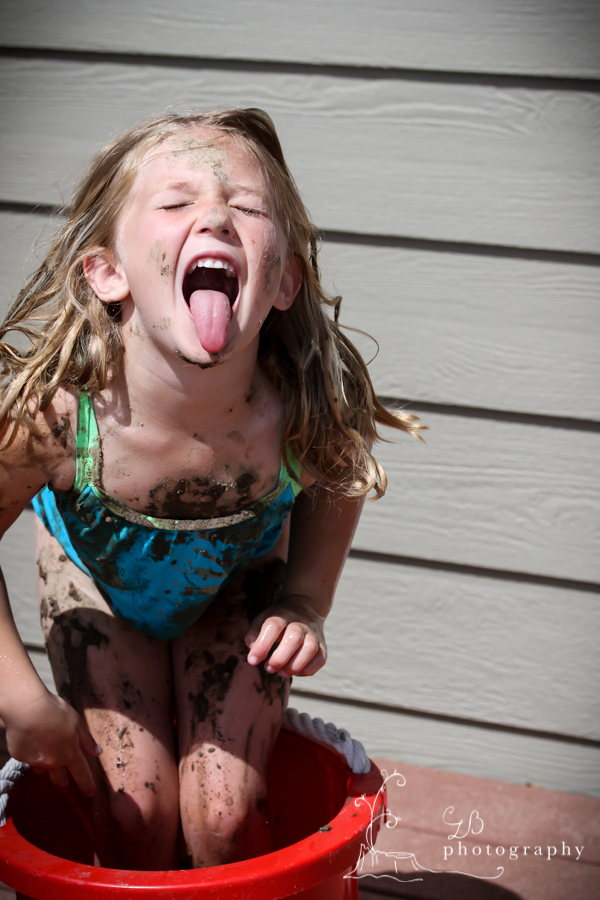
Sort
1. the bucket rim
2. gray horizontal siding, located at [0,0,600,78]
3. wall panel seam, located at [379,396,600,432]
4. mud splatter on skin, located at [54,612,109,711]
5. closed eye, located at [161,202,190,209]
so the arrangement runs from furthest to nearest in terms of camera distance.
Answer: wall panel seam, located at [379,396,600,432], gray horizontal siding, located at [0,0,600,78], mud splatter on skin, located at [54,612,109,711], closed eye, located at [161,202,190,209], the bucket rim

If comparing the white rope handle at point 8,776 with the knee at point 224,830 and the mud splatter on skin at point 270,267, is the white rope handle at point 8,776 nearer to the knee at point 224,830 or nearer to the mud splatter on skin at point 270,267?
the knee at point 224,830

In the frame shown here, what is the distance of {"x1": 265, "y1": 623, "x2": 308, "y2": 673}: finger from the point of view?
0.97m

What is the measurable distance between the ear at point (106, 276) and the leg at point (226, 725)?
482mm

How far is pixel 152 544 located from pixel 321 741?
1.36 ft

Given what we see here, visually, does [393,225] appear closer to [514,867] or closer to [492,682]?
[492,682]

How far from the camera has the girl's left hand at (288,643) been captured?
98 cm

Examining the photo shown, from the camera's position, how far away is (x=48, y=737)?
0.92 m

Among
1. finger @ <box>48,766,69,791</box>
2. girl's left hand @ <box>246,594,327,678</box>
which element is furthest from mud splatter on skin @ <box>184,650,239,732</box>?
finger @ <box>48,766,69,791</box>

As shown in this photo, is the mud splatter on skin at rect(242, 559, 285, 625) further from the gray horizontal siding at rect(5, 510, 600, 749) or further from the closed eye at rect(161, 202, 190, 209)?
the closed eye at rect(161, 202, 190, 209)

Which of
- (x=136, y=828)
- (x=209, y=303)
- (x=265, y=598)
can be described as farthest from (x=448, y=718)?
(x=209, y=303)

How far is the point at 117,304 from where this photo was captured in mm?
1077

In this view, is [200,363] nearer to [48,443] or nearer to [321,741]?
[48,443]

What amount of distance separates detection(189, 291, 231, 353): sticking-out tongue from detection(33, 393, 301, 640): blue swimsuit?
0.76ft

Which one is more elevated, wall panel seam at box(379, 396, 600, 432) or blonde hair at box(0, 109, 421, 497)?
blonde hair at box(0, 109, 421, 497)
